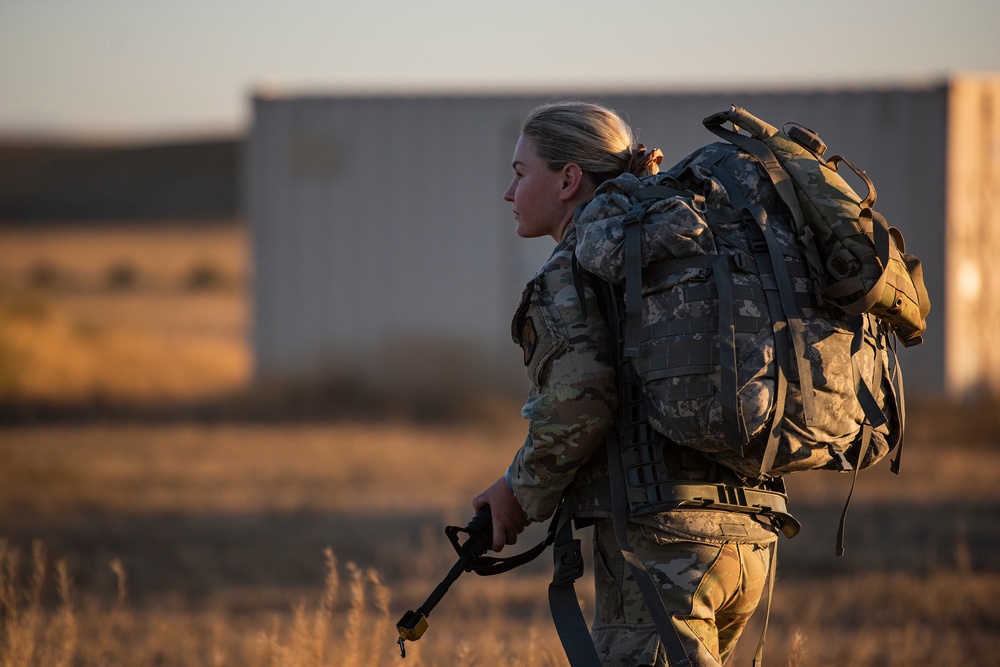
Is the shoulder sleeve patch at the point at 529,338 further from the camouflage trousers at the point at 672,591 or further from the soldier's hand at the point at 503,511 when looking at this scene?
the camouflage trousers at the point at 672,591

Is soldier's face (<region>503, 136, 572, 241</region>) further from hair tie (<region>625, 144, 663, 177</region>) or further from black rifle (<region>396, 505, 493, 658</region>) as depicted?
black rifle (<region>396, 505, 493, 658</region>)

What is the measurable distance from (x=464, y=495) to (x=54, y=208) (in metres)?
70.8

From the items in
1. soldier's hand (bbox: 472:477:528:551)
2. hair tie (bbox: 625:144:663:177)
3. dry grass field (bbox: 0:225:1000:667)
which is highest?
hair tie (bbox: 625:144:663:177)

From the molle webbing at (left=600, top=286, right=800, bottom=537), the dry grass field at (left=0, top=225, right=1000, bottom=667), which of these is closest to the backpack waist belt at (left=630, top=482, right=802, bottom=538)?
the molle webbing at (left=600, top=286, right=800, bottom=537)

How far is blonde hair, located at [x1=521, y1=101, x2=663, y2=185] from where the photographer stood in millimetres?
2479

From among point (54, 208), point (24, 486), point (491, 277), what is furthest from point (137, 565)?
point (54, 208)

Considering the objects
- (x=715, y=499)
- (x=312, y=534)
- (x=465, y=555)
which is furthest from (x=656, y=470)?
(x=312, y=534)

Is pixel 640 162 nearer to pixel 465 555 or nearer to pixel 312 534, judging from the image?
pixel 465 555

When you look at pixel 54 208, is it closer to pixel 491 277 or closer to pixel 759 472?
pixel 491 277

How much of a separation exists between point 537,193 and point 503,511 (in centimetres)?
76

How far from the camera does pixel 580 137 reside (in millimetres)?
2475

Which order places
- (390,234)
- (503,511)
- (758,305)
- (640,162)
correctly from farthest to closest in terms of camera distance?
(390,234)
(640,162)
(503,511)
(758,305)

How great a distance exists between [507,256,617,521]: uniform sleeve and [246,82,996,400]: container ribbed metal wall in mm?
9584

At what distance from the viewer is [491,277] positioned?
12211mm
